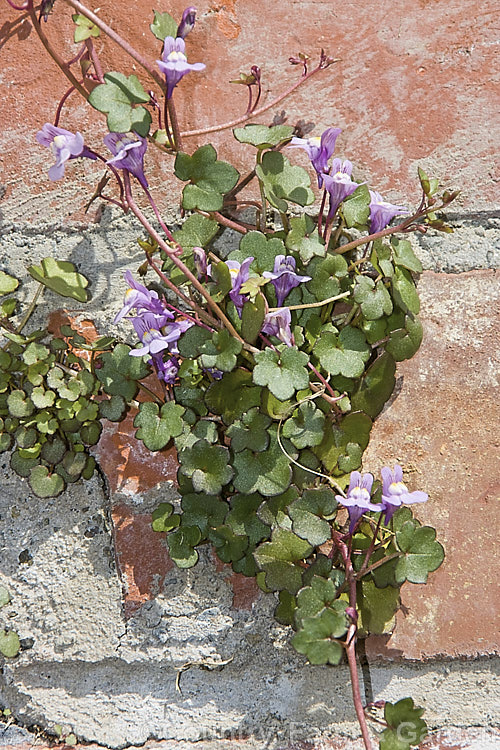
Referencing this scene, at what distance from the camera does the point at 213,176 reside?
1158 mm

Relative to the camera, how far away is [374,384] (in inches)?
49.3

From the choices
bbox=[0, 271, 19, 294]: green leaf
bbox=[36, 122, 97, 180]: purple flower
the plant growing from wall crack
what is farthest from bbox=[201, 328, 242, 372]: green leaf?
bbox=[0, 271, 19, 294]: green leaf

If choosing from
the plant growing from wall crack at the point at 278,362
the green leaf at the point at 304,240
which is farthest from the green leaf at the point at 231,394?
the green leaf at the point at 304,240

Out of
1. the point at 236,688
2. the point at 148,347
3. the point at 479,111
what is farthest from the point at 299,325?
the point at 236,688

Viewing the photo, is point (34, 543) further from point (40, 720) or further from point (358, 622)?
point (358, 622)

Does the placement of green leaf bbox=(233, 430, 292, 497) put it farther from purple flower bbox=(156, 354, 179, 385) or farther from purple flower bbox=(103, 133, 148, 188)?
purple flower bbox=(103, 133, 148, 188)

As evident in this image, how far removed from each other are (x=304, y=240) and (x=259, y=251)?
0.07 m

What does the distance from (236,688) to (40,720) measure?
13.3 inches

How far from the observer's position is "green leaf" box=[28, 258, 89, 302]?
133cm

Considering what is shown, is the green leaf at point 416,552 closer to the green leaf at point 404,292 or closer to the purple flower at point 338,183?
the green leaf at point 404,292

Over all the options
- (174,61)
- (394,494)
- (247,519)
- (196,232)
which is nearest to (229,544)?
(247,519)

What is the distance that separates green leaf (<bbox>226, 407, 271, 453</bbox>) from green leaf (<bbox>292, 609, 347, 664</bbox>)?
0.86 ft

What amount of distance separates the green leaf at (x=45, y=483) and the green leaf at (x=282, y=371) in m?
0.44

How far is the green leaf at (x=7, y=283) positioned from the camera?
4.50 feet
